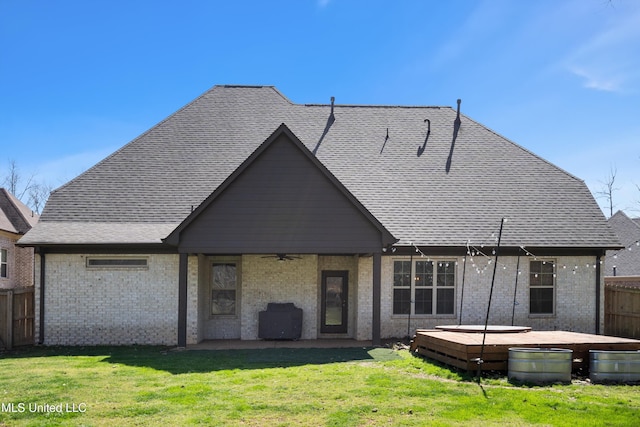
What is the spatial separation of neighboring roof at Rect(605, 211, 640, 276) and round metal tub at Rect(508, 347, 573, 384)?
16.2 m

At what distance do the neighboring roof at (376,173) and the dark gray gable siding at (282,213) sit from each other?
7.90 feet

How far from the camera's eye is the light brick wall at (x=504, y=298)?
17938 millimetres

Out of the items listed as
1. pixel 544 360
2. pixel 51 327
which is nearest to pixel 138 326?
pixel 51 327

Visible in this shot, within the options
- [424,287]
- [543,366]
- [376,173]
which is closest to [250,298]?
[424,287]

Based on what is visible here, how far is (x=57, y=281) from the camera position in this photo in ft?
55.3

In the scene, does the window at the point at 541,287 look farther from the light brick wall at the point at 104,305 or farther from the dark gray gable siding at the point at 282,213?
the light brick wall at the point at 104,305

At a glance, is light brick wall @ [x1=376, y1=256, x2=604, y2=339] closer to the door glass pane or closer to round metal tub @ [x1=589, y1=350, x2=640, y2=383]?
the door glass pane

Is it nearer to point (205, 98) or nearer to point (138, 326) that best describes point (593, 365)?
point (138, 326)

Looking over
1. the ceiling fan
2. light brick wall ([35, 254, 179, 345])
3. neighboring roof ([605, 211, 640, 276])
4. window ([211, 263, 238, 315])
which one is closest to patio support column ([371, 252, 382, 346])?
the ceiling fan

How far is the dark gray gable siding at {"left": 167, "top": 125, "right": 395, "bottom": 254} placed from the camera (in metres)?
15.8

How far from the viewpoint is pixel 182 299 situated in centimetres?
1578

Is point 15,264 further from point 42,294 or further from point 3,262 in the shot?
point 42,294

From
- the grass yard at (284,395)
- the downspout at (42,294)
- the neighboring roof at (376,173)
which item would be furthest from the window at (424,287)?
the downspout at (42,294)

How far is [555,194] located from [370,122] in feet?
24.0
